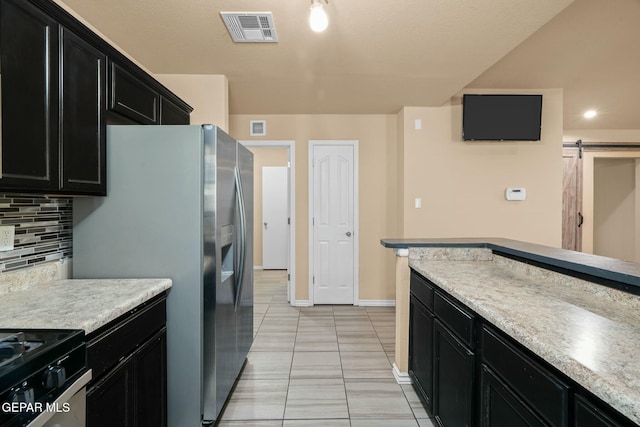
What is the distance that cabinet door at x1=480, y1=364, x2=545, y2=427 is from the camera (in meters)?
1.02

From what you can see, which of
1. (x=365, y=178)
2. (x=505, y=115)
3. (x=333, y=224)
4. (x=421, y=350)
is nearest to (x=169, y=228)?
(x=421, y=350)

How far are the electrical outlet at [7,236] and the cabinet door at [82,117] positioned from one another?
37cm

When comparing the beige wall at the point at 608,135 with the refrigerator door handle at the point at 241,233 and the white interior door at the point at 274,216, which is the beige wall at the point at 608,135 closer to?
the white interior door at the point at 274,216

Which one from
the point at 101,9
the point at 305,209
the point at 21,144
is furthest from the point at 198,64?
the point at 305,209

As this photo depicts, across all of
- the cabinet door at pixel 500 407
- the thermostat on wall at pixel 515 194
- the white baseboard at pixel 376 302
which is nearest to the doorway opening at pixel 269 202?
the white baseboard at pixel 376 302

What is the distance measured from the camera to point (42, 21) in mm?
1301

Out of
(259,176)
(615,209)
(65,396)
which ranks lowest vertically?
(65,396)

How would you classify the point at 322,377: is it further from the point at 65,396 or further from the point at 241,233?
the point at 65,396

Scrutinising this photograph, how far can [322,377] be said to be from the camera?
2.44m

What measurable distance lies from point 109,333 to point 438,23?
2457 mm

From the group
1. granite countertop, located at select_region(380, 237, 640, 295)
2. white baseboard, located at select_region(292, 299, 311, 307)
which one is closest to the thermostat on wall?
granite countertop, located at select_region(380, 237, 640, 295)

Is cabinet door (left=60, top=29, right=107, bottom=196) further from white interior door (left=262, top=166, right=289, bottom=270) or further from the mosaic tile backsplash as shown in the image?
white interior door (left=262, top=166, right=289, bottom=270)

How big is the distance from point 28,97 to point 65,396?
3.65 feet

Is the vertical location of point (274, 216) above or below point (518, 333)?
above
